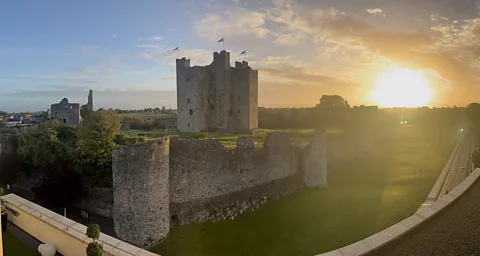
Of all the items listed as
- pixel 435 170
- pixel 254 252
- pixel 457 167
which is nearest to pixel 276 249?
pixel 254 252

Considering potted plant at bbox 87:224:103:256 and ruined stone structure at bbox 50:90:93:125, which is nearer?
potted plant at bbox 87:224:103:256

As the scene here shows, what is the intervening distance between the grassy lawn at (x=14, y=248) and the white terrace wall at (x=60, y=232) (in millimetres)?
404

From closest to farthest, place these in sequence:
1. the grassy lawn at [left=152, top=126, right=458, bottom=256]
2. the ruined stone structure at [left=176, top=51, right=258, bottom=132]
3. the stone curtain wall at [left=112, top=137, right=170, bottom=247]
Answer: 1. the stone curtain wall at [left=112, top=137, right=170, bottom=247]
2. the grassy lawn at [left=152, top=126, right=458, bottom=256]
3. the ruined stone structure at [left=176, top=51, right=258, bottom=132]

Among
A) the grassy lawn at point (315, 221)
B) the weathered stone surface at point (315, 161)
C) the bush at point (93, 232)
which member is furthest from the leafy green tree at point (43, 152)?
the weathered stone surface at point (315, 161)

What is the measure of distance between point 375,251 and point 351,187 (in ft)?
63.4

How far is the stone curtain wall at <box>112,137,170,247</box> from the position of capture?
12.1m

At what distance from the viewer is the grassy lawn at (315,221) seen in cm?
1379

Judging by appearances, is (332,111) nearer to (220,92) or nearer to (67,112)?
(220,92)

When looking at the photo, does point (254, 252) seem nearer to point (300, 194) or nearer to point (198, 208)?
point (198, 208)

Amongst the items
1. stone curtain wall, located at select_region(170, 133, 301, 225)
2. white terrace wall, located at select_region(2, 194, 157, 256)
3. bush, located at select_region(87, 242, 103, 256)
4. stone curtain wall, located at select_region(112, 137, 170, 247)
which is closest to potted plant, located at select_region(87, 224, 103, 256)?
bush, located at select_region(87, 242, 103, 256)

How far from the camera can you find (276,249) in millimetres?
13758

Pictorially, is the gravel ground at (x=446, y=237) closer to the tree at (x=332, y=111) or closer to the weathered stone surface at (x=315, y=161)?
the weathered stone surface at (x=315, y=161)

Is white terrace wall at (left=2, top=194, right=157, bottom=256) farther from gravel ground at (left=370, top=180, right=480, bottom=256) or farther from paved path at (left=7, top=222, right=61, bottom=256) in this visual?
gravel ground at (left=370, top=180, right=480, bottom=256)

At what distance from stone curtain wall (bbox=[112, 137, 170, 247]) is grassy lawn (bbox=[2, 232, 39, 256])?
3.36 metres
